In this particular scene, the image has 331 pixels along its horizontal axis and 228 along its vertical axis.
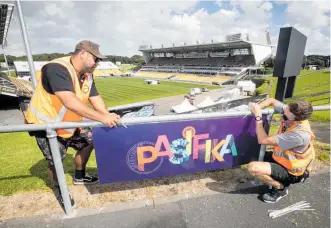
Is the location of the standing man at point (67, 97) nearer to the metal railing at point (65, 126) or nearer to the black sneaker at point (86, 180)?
the metal railing at point (65, 126)

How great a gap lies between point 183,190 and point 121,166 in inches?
41.2

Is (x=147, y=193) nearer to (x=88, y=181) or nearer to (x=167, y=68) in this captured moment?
(x=88, y=181)

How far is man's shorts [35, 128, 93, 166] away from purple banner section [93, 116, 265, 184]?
553 mm

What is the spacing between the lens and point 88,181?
3227 mm

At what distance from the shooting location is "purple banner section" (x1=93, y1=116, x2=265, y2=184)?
2.58m

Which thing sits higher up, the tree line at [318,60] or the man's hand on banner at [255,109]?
the man's hand on banner at [255,109]

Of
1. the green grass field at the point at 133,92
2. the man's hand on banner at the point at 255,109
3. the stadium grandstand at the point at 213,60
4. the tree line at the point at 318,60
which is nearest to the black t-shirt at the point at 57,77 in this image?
the man's hand on banner at the point at 255,109

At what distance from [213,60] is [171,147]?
66.3m

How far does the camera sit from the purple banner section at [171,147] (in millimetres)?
2576

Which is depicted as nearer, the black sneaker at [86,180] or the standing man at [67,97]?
the standing man at [67,97]

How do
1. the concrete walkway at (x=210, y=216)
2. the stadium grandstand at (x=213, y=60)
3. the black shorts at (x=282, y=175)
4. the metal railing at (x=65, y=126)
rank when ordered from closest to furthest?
the metal railing at (x=65, y=126) → the concrete walkway at (x=210, y=216) → the black shorts at (x=282, y=175) → the stadium grandstand at (x=213, y=60)

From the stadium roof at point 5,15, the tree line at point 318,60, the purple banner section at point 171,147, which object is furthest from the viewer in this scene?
the tree line at point 318,60

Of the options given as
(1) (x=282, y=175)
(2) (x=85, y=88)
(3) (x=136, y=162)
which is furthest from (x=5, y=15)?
(1) (x=282, y=175)

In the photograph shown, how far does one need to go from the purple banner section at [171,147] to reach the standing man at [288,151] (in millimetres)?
353
